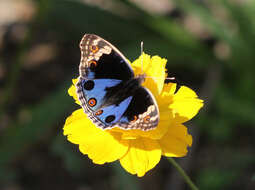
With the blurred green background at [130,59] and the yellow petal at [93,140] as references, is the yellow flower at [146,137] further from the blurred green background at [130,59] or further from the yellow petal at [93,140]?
the blurred green background at [130,59]

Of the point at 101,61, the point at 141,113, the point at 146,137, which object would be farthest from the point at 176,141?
the point at 101,61

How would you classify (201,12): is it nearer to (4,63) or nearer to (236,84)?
(236,84)

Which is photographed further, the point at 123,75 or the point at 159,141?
the point at 123,75

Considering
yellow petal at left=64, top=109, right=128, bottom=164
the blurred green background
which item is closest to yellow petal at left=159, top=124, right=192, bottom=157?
yellow petal at left=64, top=109, right=128, bottom=164

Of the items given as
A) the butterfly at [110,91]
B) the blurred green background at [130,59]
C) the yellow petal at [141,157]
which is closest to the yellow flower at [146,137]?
the yellow petal at [141,157]

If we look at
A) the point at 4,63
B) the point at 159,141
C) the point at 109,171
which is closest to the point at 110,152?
A: the point at 159,141

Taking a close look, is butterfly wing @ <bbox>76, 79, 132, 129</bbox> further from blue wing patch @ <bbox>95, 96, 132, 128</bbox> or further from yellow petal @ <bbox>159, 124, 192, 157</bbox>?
yellow petal @ <bbox>159, 124, 192, 157</bbox>

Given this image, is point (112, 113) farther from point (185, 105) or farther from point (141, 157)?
point (185, 105)
